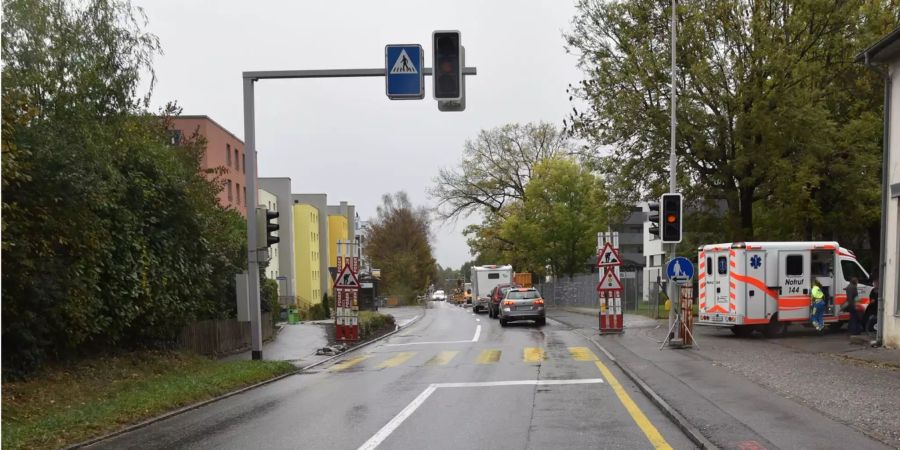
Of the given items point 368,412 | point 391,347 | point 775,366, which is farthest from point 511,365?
point 391,347

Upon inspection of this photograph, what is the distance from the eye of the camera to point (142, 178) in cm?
1634

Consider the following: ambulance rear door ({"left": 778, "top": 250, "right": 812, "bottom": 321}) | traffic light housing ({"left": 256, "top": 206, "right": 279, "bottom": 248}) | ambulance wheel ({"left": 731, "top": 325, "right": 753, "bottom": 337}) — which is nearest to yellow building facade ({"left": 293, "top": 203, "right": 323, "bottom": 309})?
ambulance wheel ({"left": 731, "top": 325, "right": 753, "bottom": 337})

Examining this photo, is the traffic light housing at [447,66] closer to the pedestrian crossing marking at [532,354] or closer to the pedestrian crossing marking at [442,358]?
the pedestrian crossing marking at [442,358]

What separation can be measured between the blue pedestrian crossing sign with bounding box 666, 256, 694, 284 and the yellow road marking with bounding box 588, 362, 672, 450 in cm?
499

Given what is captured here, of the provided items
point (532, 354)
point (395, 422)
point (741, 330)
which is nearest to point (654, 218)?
point (532, 354)

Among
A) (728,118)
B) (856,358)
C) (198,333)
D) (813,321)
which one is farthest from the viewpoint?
(728,118)

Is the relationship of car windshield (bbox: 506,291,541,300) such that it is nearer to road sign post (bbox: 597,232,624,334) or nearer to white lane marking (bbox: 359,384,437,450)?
road sign post (bbox: 597,232,624,334)

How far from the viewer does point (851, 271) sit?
21.4m

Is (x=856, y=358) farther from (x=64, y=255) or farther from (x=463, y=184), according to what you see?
(x=463, y=184)

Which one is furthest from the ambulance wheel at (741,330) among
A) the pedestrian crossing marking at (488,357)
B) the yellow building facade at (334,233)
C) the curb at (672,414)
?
the yellow building facade at (334,233)

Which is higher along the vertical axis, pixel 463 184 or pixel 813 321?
pixel 463 184

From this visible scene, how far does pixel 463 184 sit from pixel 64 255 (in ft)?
167

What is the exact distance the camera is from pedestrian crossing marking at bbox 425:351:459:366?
17066mm

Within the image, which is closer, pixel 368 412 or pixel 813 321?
pixel 368 412
